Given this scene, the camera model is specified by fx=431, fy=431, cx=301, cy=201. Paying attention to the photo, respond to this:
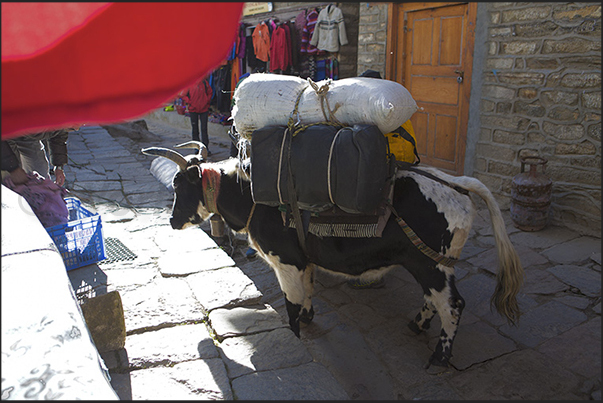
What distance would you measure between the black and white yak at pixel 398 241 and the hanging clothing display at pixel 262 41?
7.52 m

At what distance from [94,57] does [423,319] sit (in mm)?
3329

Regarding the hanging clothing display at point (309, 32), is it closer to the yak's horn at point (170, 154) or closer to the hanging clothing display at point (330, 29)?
the hanging clothing display at point (330, 29)

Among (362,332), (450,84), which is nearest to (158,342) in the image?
(362,332)

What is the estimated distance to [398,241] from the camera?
120 inches

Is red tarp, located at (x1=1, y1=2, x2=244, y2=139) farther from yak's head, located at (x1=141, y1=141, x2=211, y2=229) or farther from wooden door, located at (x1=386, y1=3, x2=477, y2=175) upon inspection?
wooden door, located at (x1=386, y1=3, x2=477, y2=175)

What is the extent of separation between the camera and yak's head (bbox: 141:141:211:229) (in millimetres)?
3572

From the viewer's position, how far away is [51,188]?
3.89 metres

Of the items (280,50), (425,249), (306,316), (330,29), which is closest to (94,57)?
(425,249)

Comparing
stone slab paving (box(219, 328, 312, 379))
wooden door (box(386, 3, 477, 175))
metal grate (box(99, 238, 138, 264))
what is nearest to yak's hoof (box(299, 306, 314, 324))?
stone slab paving (box(219, 328, 312, 379))

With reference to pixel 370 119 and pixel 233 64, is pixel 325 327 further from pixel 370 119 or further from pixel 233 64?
pixel 233 64

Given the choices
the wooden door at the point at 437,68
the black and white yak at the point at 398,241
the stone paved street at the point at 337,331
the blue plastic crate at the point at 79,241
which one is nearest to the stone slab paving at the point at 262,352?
the stone paved street at the point at 337,331

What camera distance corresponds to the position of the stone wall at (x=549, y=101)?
487 cm

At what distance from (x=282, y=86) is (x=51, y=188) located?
241 centimetres

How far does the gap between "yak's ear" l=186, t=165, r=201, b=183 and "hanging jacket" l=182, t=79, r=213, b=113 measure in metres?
6.98
